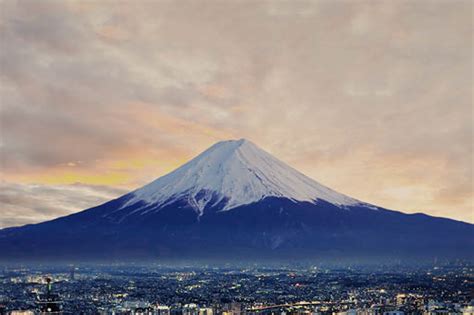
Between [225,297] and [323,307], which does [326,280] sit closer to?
[225,297]

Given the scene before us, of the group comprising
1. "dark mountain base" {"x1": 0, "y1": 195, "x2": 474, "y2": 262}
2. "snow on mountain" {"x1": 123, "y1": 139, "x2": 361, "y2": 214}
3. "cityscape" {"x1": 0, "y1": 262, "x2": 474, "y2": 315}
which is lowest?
"cityscape" {"x1": 0, "y1": 262, "x2": 474, "y2": 315}

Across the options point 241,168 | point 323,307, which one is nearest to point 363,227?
point 241,168

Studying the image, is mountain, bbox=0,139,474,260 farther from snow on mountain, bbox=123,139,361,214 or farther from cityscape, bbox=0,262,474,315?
cityscape, bbox=0,262,474,315

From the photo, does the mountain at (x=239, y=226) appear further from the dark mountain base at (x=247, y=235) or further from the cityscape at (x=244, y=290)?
the cityscape at (x=244, y=290)

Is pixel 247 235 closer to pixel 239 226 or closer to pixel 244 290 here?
pixel 239 226

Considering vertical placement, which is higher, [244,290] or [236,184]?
[236,184]

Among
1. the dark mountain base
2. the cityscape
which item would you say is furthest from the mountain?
the cityscape

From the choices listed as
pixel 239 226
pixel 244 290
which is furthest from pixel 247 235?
pixel 244 290
